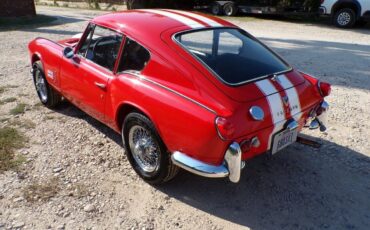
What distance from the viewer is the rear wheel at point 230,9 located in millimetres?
16062

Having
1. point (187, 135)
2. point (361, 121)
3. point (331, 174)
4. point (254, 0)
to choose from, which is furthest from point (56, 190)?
point (254, 0)

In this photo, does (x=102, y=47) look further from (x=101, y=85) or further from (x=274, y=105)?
(x=274, y=105)

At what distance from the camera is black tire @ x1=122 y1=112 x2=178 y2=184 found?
3230 millimetres

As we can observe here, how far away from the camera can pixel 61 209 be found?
3217mm

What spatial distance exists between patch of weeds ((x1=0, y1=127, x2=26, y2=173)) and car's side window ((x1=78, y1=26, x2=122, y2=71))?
50.6 inches

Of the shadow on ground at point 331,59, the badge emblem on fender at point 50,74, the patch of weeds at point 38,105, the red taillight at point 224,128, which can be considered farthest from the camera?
the shadow on ground at point 331,59

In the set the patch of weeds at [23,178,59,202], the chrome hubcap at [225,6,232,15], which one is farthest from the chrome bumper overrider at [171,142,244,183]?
the chrome hubcap at [225,6,232,15]

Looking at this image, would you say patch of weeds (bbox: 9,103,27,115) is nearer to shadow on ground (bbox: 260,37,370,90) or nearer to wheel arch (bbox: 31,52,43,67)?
wheel arch (bbox: 31,52,43,67)

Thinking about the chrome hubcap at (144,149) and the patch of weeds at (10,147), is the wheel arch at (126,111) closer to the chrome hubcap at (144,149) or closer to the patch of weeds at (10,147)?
the chrome hubcap at (144,149)

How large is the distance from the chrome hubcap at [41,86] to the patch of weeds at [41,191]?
1.96 m

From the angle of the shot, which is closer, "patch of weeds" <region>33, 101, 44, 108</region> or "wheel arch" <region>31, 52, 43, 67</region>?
"wheel arch" <region>31, 52, 43, 67</region>

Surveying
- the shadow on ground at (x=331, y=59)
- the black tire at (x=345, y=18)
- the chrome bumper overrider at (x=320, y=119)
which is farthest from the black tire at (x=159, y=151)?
the black tire at (x=345, y=18)

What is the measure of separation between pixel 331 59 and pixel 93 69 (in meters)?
6.15

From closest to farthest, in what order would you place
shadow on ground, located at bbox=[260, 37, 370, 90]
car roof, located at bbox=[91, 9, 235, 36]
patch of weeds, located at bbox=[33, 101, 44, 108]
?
car roof, located at bbox=[91, 9, 235, 36] < patch of weeds, located at bbox=[33, 101, 44, 108] < shadow on ground, located at bbox=[260, 37, 370, 90]
